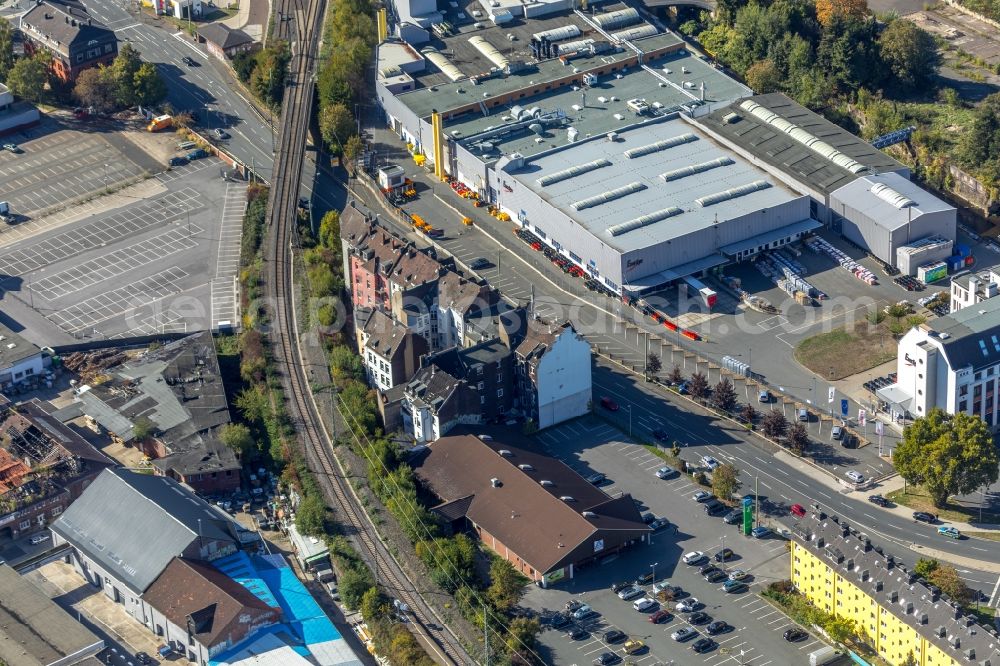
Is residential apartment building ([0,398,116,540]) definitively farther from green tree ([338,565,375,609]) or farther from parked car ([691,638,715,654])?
parked car ([691,638,715,654])

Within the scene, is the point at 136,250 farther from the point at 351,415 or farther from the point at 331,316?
the point at 351,415

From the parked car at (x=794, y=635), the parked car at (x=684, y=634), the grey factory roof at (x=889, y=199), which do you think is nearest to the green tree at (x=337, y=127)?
the grey factory roof at (x=889, y=199)

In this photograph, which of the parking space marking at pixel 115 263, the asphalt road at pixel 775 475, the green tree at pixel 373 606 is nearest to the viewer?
the green tree at pixel 373 606

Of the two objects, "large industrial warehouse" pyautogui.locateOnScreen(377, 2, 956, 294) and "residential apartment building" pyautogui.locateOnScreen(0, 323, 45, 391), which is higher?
"large industrial warehouse" pyautogui.locateOnScreen(377, 2, 956, 294)

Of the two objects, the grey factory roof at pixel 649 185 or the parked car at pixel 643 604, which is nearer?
Answer: the parked car at pixel 643 604

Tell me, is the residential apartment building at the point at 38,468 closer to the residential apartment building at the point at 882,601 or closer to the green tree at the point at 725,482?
the green tree at the point at 725,482

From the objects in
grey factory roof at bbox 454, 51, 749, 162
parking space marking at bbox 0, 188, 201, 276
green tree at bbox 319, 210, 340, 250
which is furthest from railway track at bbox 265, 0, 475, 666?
grey factory roof at bbox 454, 51, 749, 162
